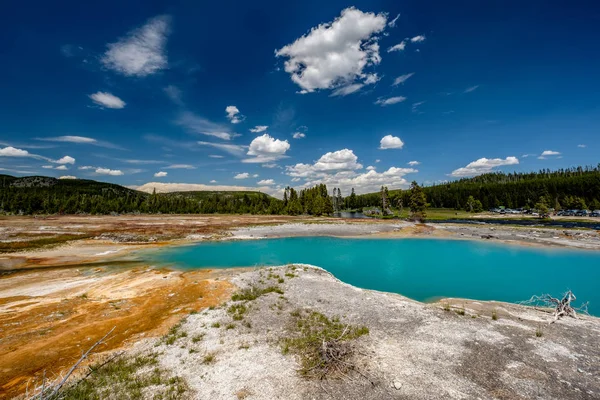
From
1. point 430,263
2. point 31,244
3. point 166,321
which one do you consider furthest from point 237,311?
point 31,244

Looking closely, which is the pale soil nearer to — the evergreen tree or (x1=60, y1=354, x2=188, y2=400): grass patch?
(x1=60, y1=354, x2=188, y2=400): grass patch

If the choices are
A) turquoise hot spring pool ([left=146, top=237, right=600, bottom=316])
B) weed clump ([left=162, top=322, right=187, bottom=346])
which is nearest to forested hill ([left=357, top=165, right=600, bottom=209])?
turquoise hot spring pool ([left=146, top=237, right=600, bottom=316])

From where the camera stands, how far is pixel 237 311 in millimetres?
15781

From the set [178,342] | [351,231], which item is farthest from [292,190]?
[178,342]

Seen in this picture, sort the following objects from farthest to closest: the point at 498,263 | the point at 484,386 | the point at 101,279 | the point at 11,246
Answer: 1. the point at 11,246
2. the point at 498,263
3. the point at 101,279
4. the point at 484,386

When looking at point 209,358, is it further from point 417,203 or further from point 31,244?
point 417,203

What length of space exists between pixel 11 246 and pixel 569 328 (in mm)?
63973

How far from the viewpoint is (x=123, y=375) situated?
950cm

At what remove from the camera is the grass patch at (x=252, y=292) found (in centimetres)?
1791

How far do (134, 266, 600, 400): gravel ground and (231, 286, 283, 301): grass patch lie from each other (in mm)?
1455

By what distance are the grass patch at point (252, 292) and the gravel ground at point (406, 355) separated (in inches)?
57.3

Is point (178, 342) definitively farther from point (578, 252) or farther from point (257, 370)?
point (578, 252)

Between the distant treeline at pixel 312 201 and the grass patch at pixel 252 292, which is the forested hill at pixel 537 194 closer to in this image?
the distant treeline at pixel 312 201

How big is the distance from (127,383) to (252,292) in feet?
33.6
